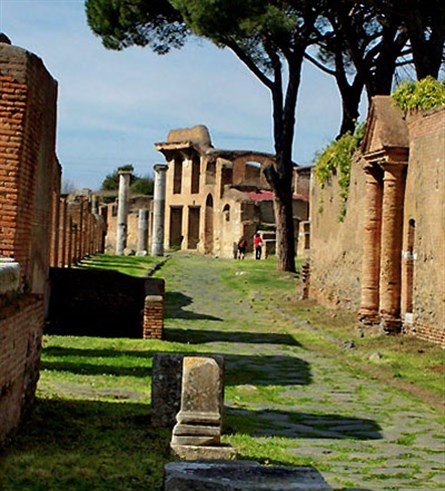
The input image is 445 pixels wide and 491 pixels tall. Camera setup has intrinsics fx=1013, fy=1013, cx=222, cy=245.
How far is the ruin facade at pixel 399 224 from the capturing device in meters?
15.0

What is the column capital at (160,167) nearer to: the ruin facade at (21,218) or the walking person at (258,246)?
the walking person at (258,246)

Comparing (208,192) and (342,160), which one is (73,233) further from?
(208,192)

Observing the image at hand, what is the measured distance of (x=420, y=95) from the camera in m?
16.5

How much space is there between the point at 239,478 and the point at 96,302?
13.4 meters

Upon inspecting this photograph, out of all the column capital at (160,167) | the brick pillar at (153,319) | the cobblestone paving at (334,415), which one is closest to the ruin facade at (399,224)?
the cobblestone paving at (334,415)

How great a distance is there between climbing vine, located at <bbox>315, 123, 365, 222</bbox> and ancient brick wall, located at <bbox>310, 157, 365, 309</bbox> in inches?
9.6

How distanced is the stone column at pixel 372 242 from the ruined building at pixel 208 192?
29.8 meters

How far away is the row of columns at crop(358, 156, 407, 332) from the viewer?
54.7 feet

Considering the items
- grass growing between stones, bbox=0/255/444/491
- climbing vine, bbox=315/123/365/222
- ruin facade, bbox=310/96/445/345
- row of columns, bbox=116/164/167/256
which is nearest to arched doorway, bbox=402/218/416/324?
ruin facade, bbox=310/96/445/345

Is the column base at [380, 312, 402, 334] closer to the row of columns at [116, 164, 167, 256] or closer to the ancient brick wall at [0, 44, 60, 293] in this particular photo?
the ancient brick wall at [0, 44, 60, 293]

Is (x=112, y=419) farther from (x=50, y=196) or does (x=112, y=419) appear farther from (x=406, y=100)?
(x=406, y=100)

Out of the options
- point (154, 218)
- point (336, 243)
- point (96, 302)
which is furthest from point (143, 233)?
point (96, 302)

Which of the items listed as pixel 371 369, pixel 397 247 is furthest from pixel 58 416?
pixel 397 247

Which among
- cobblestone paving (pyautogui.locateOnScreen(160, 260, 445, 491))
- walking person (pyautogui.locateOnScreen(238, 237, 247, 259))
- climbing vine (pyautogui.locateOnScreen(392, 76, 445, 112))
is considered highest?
climbing vine (pyautogui.locateOnScreen(392, 76, 445, 112))
